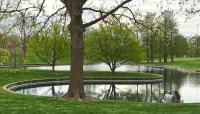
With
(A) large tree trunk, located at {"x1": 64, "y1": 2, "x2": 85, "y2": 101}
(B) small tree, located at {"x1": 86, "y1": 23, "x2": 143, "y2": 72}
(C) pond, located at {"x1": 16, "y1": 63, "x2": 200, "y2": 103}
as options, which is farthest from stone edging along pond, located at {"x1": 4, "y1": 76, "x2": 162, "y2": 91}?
(A) large tree trunk, located at {"x1": 64, "y1": 2, "x2": 85, "y2": 101}

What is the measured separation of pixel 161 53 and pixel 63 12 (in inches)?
3546

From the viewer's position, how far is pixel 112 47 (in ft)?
214

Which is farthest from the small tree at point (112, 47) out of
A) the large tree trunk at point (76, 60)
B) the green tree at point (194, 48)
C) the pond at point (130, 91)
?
the green tree at point (194, 48)

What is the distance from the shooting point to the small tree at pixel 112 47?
214 ft

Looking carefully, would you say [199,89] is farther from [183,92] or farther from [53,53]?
[53,53]

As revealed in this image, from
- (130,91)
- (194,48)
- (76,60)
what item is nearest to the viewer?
(76,60)

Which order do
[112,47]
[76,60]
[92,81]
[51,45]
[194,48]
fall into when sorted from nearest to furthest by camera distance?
[76,60], [92,81], [51,45], [112,47], [194,48]

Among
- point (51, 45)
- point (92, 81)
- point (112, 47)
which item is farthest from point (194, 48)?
point (92, 81)

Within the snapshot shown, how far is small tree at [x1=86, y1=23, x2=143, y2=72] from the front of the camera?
65.2 m

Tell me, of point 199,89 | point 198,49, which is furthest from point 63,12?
point 198,49

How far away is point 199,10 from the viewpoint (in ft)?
81.7

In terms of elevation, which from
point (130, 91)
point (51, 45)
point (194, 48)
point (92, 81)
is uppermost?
point (194, 48)

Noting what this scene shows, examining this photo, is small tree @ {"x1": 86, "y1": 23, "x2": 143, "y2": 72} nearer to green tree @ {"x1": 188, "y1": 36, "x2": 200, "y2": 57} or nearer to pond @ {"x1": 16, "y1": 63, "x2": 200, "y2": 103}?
pond @ {"x1": 16, "y1": 63, "x2": 200, "y2": 103}

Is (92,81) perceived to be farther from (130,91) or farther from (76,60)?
(76,60)
